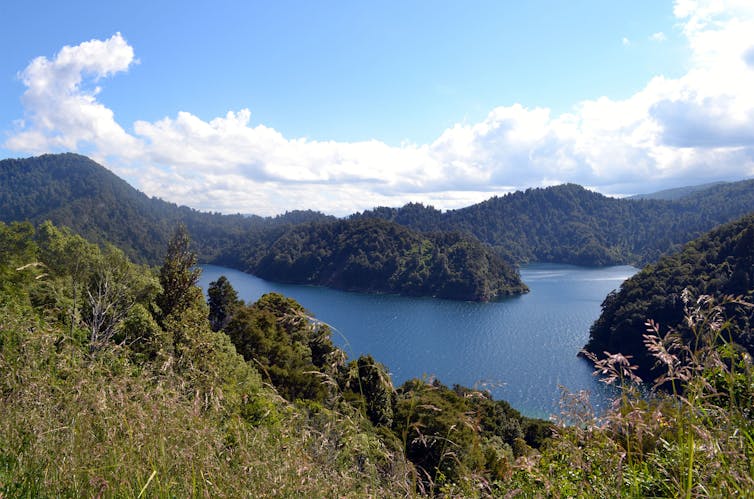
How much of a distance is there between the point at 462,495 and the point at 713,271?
179 ft

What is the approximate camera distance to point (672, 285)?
4512 centimetres

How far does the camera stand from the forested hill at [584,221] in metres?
141

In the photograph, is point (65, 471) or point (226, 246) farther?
point (226, 246)

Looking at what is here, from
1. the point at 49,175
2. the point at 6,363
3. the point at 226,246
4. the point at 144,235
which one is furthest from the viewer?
the point at 49,175

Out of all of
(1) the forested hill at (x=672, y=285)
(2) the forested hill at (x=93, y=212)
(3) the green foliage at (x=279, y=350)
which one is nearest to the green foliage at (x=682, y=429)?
(3) the green foliage at (x=279, y=350)

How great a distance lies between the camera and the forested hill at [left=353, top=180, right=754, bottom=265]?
5561 inches

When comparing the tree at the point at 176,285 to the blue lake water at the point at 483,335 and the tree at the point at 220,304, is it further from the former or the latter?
the tree at the point at 220,304

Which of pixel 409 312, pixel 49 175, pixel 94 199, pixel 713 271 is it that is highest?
pixel 49 175

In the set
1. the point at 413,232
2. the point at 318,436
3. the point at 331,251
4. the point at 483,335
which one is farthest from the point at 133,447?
the point at 413,232

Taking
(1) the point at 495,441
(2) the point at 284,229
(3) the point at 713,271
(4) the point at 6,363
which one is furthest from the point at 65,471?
(2) the point at 284,229

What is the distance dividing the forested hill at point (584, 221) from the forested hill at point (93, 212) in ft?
194

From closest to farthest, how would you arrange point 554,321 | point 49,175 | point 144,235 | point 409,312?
point 554,321, point 409,312, point 144,235, point 49,175

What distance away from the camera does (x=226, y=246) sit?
152 m

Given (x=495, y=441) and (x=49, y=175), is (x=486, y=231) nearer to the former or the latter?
(x=495, y=441)
